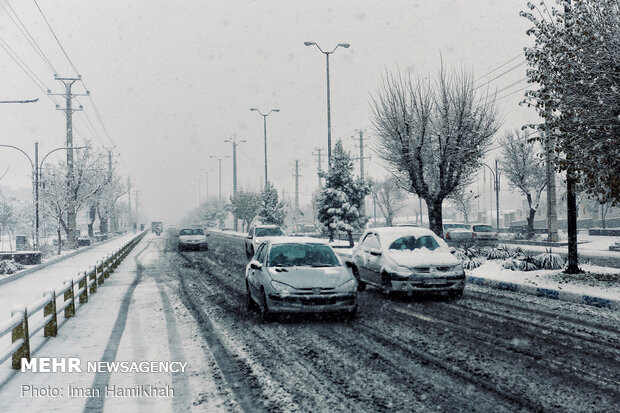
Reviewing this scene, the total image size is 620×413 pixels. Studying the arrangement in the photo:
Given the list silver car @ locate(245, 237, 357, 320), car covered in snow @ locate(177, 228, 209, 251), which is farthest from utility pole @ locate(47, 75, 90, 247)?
silver car @ locate(245, 237, 357, 320)

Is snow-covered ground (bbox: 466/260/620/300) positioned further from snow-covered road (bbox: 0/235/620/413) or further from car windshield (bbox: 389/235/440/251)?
car windshield (bbox: 389/235/440/251)

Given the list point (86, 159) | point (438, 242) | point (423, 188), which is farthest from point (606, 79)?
point (86, 159)

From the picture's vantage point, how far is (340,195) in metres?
34.8

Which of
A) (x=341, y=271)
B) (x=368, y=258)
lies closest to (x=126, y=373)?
(x=341, y=271)

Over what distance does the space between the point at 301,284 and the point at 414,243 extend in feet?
15.3

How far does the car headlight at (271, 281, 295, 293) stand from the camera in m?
9.44

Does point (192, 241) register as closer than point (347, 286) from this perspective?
No

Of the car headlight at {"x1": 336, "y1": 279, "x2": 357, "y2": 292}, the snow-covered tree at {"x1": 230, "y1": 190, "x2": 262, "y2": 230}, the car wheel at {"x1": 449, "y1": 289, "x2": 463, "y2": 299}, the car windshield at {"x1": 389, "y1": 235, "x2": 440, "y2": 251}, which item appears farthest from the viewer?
the snow-covered tree at {"x1": 230, "y1": 190, "x2": 262, "y2": 230}

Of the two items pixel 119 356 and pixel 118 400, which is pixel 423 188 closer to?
pixel 119 356

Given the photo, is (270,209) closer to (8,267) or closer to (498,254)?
(8,267)

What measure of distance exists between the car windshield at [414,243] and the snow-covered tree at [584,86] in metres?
3.82

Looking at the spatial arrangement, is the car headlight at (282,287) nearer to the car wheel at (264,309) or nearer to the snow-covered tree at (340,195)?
the car wheel at (264,309)

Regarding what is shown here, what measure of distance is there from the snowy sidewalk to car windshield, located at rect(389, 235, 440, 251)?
17.1 ft

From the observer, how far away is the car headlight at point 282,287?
9.44 meters
